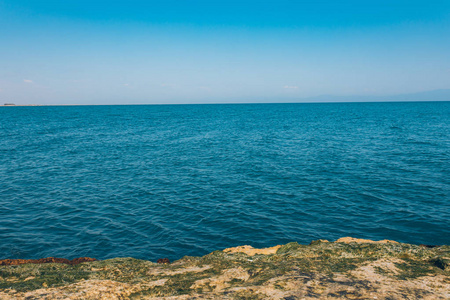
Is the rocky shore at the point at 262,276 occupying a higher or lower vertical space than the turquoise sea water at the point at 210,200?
higher

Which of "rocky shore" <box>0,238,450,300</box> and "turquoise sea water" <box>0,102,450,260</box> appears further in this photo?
"turquoise sea water" <box>0,102,450,260</box>

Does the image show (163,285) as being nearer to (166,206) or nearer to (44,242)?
(44,242)

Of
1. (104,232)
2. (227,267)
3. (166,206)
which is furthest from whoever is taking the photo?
(166,206)

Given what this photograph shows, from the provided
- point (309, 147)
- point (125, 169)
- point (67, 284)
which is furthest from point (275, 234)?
→ point (309, 147)

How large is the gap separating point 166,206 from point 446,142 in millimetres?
49553

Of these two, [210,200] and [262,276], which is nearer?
[262,276]

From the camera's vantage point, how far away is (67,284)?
755 cm

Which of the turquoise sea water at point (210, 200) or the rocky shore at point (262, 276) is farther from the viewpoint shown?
the turquoise sea water at point (210, 200)

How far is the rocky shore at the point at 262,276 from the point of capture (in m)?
6.80

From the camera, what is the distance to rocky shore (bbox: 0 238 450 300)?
6797 millimetres

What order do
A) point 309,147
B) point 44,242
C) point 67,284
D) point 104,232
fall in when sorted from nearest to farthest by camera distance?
point 67,284
point 44,242
point 104,232
point 309,147

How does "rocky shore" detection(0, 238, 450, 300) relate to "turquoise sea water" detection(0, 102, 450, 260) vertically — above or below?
above

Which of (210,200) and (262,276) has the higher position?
(262,276)

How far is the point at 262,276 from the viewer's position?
7.83 meters
